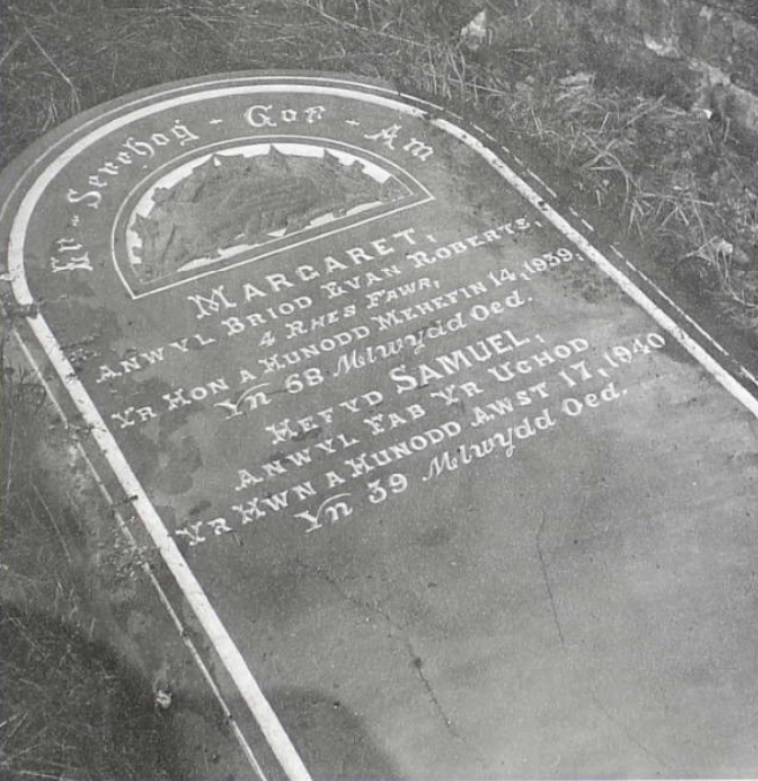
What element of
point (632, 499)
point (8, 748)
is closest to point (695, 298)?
point (632, 499)

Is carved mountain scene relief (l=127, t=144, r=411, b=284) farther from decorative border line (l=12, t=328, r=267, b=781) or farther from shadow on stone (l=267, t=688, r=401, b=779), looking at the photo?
shadow on stone (l=267, t=688, r=401, b=779)

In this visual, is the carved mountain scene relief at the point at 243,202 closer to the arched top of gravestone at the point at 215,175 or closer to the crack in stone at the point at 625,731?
the arched top of gravestone at the point at 215,175

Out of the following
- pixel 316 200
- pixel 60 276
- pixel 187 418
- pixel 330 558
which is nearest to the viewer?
pixel 330 558

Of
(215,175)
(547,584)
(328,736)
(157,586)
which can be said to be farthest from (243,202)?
(328,736)

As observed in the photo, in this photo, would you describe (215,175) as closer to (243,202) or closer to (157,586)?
(243,202)

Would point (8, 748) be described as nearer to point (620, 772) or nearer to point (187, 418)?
point (187, 418)

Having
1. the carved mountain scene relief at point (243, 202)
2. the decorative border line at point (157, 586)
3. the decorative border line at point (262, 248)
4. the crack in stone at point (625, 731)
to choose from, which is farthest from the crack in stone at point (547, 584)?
the carved mountain scene relief at point (243, 202)

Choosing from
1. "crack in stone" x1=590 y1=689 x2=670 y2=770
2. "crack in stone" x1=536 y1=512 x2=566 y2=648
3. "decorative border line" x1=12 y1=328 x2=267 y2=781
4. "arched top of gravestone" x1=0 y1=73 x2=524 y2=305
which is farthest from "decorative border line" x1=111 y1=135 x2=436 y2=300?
"crack in stone" x1=590 y1=689 x2=670 y2=770
